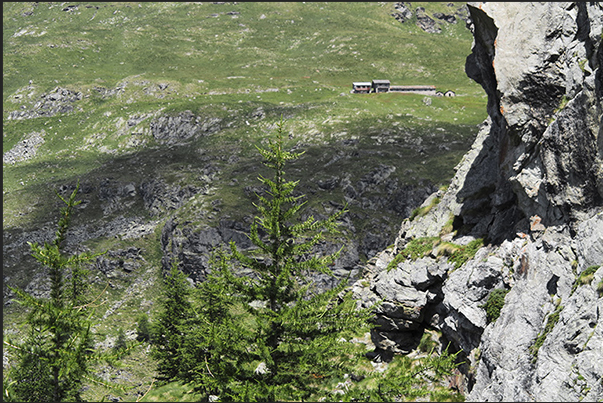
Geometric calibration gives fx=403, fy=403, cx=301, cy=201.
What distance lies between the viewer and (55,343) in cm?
1262

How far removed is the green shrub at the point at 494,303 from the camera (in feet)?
71.0

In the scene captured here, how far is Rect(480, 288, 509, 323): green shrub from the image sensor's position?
21641 millimetres

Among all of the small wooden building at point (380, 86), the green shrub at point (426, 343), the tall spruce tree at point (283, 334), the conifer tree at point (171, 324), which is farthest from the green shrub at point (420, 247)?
the small wooden building at point (380, 86)

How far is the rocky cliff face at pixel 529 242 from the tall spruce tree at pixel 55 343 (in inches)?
642

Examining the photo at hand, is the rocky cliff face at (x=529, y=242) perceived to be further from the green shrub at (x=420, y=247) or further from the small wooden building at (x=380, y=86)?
the small wooden building at (x=380, y=86)

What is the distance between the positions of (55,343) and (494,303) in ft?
67.3

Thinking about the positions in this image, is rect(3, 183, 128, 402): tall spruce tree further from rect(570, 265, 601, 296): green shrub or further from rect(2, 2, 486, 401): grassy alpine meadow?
rect(2, 2, 486, 401): grassy alpine meadow

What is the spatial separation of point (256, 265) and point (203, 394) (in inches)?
→ 695

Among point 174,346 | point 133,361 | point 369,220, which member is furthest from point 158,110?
point 174,346

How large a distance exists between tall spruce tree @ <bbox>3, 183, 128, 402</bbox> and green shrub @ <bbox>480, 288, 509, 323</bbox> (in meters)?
18.9

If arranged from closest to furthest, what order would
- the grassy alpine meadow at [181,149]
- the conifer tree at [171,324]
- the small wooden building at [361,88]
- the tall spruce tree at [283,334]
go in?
the tall spruce tree at [283,334]
the conifer tree at [171,324]
the grassy alpine meadow at [181,149]
the small wooden building at [361,88]

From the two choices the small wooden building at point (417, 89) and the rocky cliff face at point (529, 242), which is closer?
the rocky cliff face at point (529, 242)

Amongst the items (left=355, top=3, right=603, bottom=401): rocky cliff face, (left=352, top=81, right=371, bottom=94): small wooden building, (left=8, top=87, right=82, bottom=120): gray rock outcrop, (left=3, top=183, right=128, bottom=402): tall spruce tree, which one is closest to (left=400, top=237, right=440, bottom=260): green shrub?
(left=355, top=3, right=603, bottom=401): rocky cliff face

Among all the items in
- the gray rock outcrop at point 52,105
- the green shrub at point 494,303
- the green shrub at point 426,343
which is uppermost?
the green shrub at point 494,303
